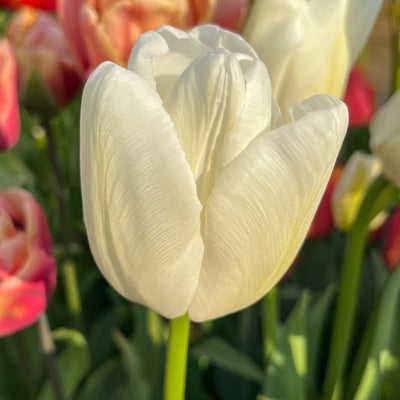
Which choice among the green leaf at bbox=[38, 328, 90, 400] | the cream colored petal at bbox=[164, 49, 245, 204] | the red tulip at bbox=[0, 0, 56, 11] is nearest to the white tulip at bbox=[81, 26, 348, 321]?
the cream colored petal at bbox=[164, 49, 245, 204]

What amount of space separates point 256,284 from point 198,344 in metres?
0.23

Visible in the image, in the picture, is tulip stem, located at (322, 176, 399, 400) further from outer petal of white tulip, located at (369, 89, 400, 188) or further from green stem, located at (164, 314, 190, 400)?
green stem, located at (164, 314, 190, 400)

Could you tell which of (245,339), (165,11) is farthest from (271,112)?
(245,339)

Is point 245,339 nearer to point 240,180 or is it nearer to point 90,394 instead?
point 90,394

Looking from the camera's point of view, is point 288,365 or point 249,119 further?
point 288,365

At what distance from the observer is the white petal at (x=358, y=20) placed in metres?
0.30

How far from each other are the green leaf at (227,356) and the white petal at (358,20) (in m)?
0.21

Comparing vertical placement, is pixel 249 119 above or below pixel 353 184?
above

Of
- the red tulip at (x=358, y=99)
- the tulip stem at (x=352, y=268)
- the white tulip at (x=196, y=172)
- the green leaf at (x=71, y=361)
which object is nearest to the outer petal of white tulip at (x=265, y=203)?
the white tulip at (x=196, y=172)

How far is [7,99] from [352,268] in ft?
0.80

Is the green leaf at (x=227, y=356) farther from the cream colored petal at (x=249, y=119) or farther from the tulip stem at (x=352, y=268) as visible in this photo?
the cream colored petal at (x=249, y=119)

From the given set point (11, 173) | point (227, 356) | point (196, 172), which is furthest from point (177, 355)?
point (11, 173)

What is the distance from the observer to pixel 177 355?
23 centimetres

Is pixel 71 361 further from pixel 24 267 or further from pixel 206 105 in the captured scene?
pixel 206 105
